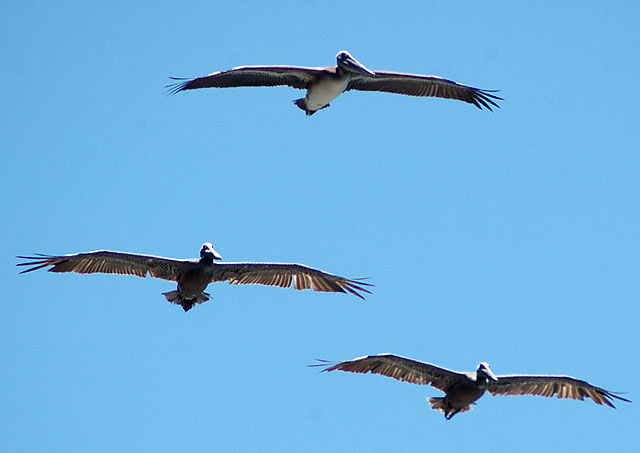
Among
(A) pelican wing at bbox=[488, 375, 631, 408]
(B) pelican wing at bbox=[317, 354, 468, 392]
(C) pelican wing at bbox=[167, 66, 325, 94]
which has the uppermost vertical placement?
(C) pelican wing at bbox=[167, 66, 325, 94]

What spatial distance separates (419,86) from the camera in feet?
65.9

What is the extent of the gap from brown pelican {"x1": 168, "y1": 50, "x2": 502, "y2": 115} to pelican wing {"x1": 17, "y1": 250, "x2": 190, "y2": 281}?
118 inches

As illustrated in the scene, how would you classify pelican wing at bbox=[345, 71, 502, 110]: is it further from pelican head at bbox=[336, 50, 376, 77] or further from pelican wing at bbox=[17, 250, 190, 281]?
pelican wing at bbox=[17, 250, 190, 281]

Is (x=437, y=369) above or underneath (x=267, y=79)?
underneath

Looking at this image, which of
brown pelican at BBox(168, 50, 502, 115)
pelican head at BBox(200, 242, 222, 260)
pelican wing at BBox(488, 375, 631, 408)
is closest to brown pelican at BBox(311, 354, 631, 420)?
pelican wing at BBox(488, 375, 631, 408)

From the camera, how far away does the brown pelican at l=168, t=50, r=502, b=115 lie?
18.6m

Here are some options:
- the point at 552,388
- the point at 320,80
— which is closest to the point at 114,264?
the point at 320,80

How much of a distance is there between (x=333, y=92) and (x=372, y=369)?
489 centimetres

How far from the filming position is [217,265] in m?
19.1

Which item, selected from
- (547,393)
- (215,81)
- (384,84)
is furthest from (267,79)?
(547,393)

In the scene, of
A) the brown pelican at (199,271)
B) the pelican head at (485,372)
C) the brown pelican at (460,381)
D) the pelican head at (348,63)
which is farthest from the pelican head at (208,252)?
the pelican head at (485,372)

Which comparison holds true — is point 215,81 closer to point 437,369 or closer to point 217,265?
point 217,265

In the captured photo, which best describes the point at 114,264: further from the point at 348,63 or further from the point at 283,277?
the point at 348,63

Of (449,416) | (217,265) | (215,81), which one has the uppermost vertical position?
(215,81)
